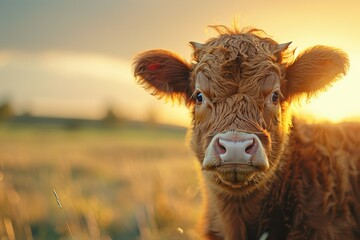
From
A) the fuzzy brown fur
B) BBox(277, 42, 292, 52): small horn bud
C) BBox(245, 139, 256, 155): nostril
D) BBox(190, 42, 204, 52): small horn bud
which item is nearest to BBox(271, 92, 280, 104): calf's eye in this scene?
the fuzzy brown fur

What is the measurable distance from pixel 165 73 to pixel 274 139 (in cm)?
157

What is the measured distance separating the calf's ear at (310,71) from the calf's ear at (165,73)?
43.6 inches

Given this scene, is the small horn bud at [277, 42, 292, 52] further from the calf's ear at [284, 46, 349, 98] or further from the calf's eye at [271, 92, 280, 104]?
the calf's eye at [271, 92, 280, 104]

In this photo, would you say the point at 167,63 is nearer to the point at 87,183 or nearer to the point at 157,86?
the point at 157,86

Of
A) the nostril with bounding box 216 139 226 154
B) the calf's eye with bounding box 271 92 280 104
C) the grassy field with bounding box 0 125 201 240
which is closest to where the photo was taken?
the nostril with bounding box 216 139 226 154

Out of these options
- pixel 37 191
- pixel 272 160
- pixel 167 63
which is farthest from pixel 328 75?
pixel 37 191

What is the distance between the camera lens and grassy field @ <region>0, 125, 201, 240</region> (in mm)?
7895

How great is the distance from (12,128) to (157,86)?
122 ft

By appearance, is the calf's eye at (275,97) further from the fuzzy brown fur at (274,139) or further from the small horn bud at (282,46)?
the small horn bud at (282,46)

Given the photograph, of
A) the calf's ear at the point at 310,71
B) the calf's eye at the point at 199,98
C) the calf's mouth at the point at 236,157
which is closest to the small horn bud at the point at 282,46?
the calf's ear at the point at 310,71

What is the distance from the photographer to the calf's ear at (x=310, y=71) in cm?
693

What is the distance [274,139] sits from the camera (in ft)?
21.1

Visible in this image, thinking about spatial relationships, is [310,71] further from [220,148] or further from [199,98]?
[220,148]

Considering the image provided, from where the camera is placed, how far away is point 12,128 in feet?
142
